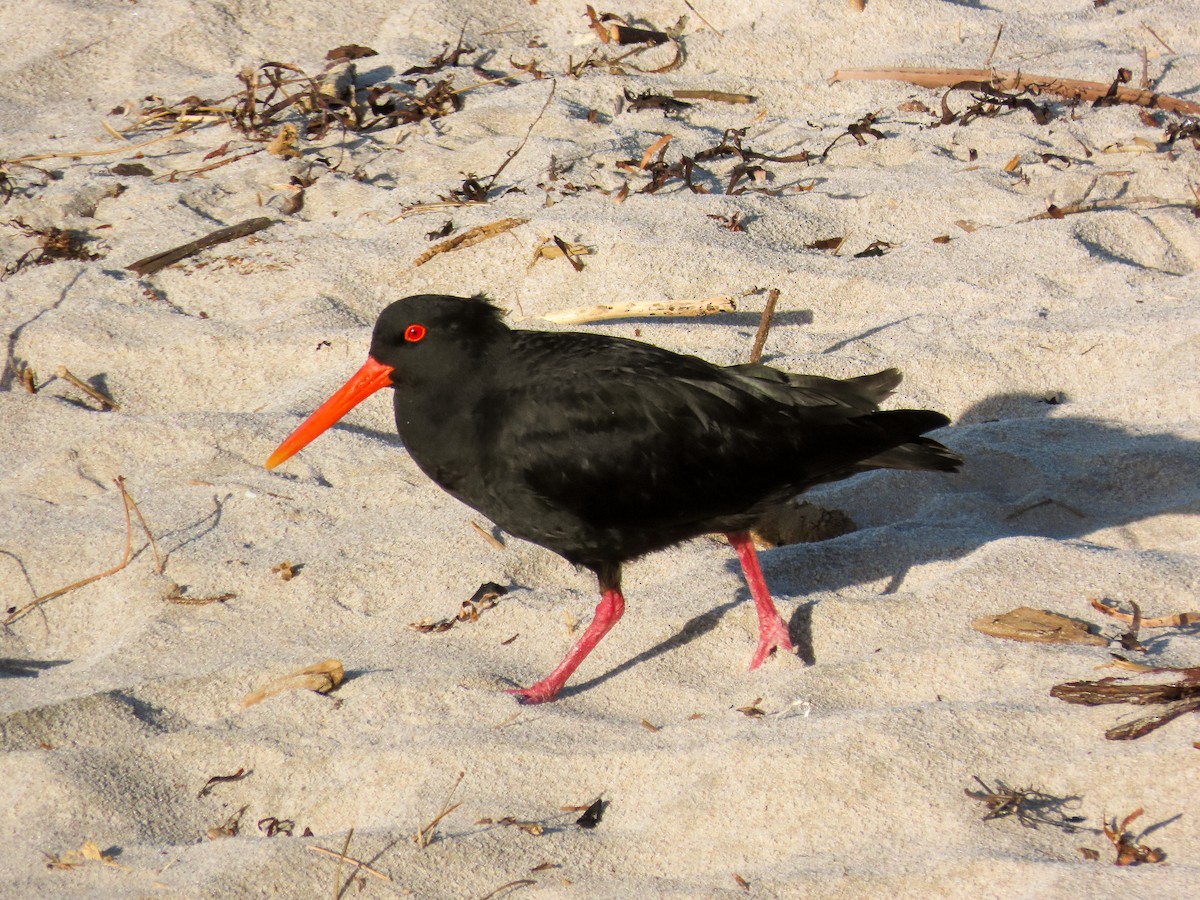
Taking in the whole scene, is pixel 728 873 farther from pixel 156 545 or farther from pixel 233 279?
pixel 233 279

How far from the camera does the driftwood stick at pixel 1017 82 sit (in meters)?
7.20

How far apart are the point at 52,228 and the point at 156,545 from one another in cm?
263

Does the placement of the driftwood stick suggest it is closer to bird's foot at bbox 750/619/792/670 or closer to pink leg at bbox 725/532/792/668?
pink leg at bbox 725/532/792/668

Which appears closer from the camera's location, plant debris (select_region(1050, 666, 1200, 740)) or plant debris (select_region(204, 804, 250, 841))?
plant debris (select_region(1050, 666, 1200, 740))

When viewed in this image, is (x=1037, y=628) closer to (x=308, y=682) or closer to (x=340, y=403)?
(x=308, y=682)

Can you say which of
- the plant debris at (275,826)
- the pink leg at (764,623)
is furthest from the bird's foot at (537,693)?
the plant debris at (275,826)

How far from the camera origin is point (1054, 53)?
7.86 metres

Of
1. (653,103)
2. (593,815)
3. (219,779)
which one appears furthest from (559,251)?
(593,815)

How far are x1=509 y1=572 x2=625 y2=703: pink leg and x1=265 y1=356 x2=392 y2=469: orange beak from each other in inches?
41.0

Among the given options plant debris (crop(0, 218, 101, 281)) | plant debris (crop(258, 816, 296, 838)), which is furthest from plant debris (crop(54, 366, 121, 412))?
plant debris (crop(258, 816, 296, 838))

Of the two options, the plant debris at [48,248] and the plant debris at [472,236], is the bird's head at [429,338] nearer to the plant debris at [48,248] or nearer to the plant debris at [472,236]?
the plant debris at [472,236]

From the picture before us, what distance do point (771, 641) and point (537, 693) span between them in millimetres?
758

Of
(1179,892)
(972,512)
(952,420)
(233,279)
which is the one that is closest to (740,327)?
(952,420)

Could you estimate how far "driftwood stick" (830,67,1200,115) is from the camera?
7.20 meters
